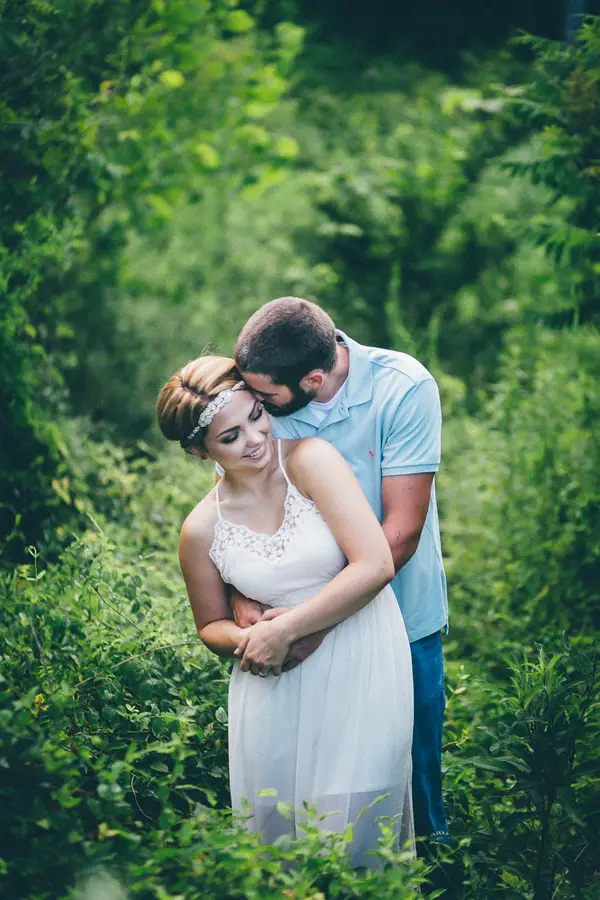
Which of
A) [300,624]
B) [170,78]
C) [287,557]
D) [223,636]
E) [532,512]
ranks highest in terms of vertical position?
[170,78]

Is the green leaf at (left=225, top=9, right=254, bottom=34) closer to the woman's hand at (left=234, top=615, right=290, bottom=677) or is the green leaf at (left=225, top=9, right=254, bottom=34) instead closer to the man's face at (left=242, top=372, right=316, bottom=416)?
the man's face at (left=242, top=372, right=316, bottom=416)

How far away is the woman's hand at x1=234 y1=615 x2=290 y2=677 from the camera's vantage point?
2.80 meters

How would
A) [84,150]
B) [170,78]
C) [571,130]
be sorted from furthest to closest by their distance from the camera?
[170,78], [84,150], [571,130]

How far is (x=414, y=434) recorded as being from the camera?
10.4ft

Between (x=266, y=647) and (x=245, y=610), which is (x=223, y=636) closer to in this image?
(x=245, y=610)

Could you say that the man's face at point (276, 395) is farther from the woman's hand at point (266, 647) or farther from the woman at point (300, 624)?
the woman's hand at point (266, 647)

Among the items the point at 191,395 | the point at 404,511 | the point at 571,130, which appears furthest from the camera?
the point at 571,130

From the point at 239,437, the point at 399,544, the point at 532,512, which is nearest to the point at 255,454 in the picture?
the point at 239,437

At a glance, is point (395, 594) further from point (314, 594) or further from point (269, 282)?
point (269, 282)

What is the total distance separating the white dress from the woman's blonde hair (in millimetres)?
408

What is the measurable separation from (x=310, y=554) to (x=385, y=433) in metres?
0.58

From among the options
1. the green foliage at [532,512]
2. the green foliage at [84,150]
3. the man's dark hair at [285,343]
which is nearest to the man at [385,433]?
the man's dark hair at [285,343]

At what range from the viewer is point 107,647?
11.2ft

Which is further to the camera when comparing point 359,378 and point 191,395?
point 359,378
